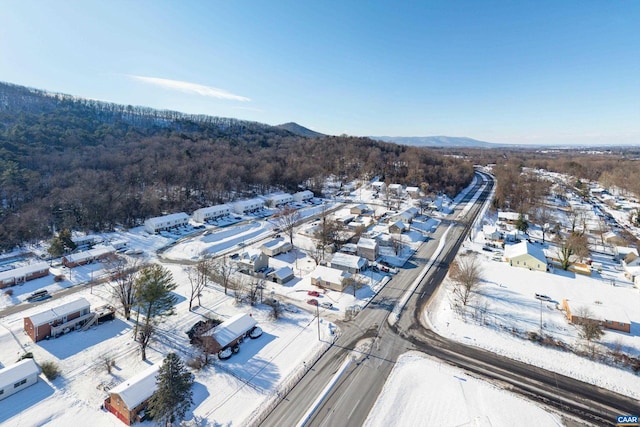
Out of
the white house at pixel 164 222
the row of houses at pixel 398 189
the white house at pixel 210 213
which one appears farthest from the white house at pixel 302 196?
the white house at pixel 164 222

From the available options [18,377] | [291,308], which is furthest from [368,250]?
[18,377]

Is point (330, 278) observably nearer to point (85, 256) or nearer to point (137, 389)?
point (137, 389)

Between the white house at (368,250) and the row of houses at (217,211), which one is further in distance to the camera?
the row of houses at (217,211)

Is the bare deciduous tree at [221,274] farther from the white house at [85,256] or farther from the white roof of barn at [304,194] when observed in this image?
the white roof of barn at [304,194]

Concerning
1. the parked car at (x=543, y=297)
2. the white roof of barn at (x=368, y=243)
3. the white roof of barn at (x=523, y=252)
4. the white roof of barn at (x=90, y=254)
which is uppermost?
the white roof of barn at (x=523, y=252)

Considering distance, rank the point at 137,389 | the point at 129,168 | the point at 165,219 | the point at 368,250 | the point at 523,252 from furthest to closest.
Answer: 1. the point at 129,168
2. the point at 165,219
3. the point at 368,250
4. the point at 523,252
5. the point at 137,389

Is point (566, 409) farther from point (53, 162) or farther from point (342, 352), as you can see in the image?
point (53, 162)

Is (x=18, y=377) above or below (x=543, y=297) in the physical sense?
below
